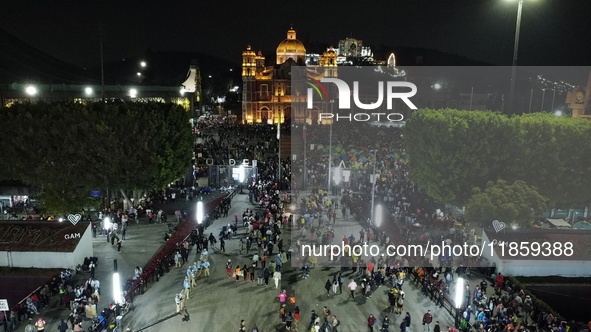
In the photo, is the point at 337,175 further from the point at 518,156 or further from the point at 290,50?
the point at 290,50

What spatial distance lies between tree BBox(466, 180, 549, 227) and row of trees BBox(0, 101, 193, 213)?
1826 centimetres

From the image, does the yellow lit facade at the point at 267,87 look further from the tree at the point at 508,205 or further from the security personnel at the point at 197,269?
the security personnel at the point at 197,269

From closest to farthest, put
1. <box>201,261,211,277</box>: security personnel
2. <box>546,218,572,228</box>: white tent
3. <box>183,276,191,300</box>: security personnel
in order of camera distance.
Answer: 1. <box>183,276,191,300</box>: security personnel
2. <box>201,261,211,277</box>: security personnel
3. <box>546,218,572,228</box>: white tent

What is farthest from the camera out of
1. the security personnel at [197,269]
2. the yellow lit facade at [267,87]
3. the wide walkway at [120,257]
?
the yellow lit facade at [267,87]

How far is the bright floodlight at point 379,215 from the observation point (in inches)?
1119

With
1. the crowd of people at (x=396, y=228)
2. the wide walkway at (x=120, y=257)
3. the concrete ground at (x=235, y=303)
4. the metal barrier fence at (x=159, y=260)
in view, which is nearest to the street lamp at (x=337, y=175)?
the crowd of people at (x=396, y=228)

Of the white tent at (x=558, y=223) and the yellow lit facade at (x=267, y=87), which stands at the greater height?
the yellow lit facade at (x=267, y=87)

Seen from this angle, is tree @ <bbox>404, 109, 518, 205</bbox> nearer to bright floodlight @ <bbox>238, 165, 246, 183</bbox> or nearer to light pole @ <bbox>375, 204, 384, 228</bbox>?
light pole @ <bbox>375, 204, 384, 228</bbox>

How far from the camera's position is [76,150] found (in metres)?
27.5

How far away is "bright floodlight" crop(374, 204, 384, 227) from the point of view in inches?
1119

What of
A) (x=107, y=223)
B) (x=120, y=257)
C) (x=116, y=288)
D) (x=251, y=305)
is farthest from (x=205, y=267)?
(x=107, y=223)

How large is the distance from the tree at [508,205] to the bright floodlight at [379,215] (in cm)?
503

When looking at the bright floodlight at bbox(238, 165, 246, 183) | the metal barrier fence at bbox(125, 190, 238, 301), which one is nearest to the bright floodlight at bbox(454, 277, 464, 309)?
the metal barrier fence at bbox(125, 190, 238, 301)

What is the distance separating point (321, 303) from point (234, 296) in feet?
11.4
